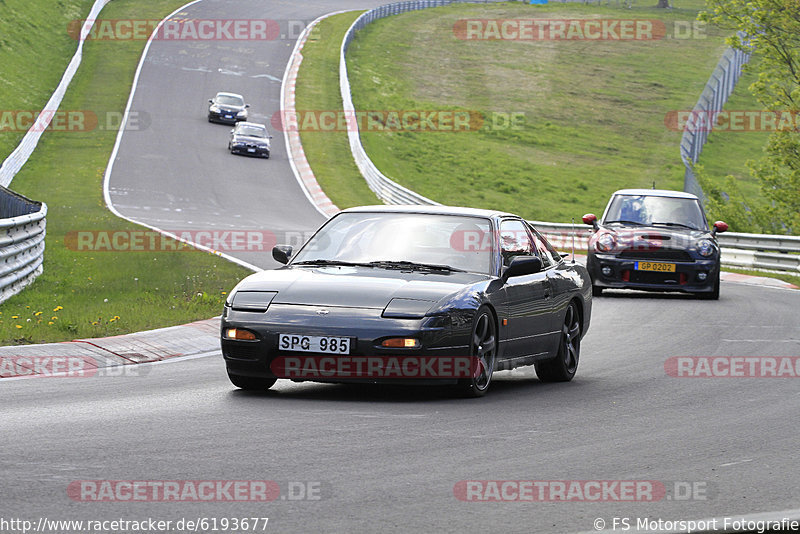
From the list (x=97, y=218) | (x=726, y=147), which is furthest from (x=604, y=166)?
(x=97, y=218)

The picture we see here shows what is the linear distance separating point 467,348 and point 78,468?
10.6 feet

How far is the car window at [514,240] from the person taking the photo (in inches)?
383

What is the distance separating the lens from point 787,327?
15.3m

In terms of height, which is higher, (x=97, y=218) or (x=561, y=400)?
(x=561, y=400)

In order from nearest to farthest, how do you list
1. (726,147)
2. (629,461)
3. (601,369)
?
(629,461)
(601,369)
(726,147)

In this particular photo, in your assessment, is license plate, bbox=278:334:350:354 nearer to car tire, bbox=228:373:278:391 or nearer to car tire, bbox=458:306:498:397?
car tire, bbox=228:373:278:391

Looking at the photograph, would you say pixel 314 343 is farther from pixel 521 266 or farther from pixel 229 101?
pixel 229 101

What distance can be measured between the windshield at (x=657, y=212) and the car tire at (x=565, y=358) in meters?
8.88

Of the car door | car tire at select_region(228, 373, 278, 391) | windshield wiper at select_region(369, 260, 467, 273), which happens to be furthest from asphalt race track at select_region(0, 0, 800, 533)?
windshield wiper at select_region(369, 260, 467, 273)

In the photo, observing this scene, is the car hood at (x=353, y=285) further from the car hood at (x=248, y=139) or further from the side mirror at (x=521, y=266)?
the car hood at (x=248, y=139)

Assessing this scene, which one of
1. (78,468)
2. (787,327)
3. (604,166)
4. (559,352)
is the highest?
(78,468)

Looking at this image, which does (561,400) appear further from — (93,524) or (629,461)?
(93,524)

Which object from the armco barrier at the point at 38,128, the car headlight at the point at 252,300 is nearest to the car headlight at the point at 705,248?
the car headlight at the point at 252,300

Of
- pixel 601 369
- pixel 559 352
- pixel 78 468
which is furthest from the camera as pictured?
pixel 601 369
